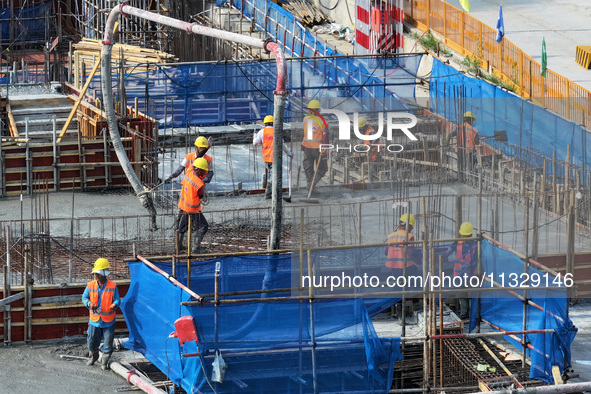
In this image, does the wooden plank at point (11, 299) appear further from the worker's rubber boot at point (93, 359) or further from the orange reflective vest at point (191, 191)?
the orange reflective vest at point (191, 191)

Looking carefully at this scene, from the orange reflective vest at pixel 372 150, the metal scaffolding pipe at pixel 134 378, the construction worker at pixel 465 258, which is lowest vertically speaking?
the metal scaffolding pipe at pixel 134 378

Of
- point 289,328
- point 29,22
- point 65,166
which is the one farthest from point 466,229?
point 29,22

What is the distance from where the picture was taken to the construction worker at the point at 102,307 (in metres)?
17.6

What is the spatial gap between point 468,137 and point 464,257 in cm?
731

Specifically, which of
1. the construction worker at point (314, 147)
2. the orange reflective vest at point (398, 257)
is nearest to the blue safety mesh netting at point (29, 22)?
the construction worker at point (314, 147)

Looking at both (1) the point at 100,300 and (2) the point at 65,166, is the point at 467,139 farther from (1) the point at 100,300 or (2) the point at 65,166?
(1) the point at 100,300

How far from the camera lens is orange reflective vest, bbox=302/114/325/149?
75.9ft

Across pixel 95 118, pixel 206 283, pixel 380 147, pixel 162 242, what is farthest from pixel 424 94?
pixel 206 283

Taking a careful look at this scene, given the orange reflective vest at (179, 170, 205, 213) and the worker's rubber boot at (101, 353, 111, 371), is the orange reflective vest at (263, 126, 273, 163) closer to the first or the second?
the orange reflective vest at (179, 170, 205, 213)

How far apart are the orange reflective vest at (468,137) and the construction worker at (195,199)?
645cm

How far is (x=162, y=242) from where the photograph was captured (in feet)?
69.8

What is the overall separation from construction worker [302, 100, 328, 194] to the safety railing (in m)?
6.04

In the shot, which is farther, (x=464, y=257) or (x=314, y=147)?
(x=314, y=147)

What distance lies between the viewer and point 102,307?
17562 millimetres
